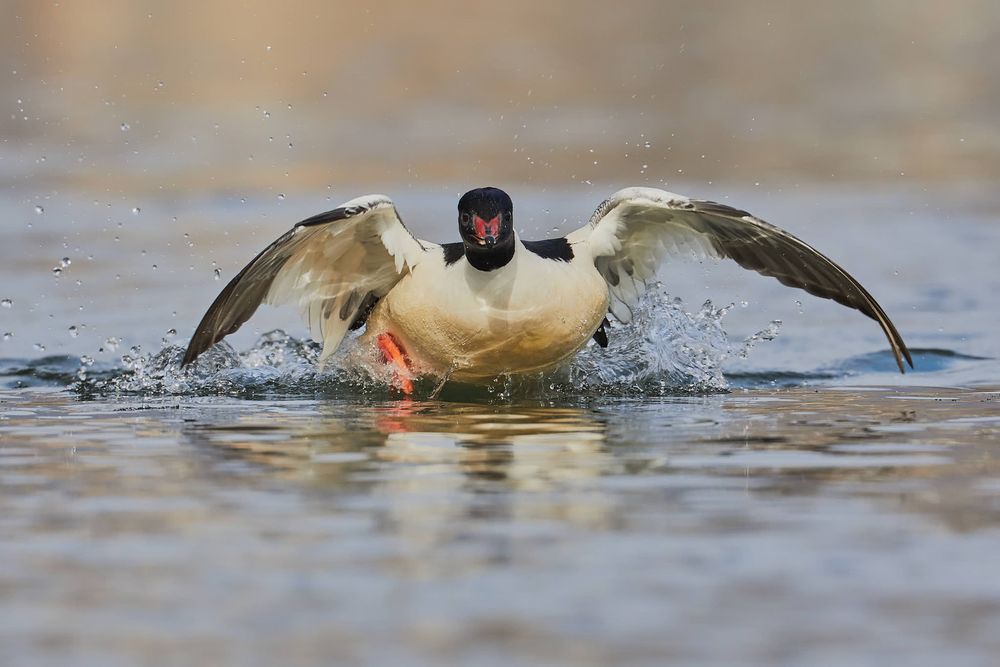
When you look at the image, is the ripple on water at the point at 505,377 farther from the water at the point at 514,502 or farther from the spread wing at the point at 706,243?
the spread wing at the point at 706,243

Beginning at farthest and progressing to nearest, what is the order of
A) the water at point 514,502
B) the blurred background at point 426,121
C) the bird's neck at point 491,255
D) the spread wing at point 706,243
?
the blurred background at point 426,121
the spread wing at point 706,243
the bird's neck at point 491,255
the water at point 514,502

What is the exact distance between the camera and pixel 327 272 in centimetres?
916

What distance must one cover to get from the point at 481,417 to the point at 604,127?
47.1ft

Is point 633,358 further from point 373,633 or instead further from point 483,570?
point 373,633

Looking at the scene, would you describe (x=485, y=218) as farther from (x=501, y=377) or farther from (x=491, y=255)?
(x=501, y=377)

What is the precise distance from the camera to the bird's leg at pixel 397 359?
9016 millimetres

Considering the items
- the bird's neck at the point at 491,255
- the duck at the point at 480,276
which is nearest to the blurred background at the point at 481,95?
the duck at the point at 480,276

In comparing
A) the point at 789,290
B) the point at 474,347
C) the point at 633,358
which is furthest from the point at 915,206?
the point at 474,347

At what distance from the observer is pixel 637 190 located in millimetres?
8891

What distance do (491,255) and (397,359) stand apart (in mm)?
962

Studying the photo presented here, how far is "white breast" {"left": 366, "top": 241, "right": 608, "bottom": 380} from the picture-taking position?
334 inches

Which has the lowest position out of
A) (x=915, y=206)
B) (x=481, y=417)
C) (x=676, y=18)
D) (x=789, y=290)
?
(x=481, y=417)

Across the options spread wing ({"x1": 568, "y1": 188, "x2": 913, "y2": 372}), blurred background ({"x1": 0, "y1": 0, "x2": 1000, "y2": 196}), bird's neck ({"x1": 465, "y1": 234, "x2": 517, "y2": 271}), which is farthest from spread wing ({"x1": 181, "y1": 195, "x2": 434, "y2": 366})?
blurred background ({"x1": 0, "y1": 0, "x2": 1000, "y2": 196})

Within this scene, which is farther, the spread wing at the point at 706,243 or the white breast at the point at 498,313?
the spread wing at the point at 706,243
